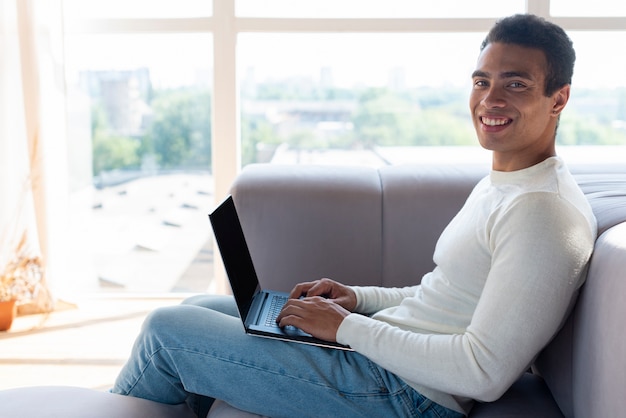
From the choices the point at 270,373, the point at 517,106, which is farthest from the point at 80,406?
the point at 517,106

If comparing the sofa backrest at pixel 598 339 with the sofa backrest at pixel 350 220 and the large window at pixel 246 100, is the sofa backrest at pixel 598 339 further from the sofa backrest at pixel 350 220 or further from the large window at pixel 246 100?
the large window at pixel 246 100

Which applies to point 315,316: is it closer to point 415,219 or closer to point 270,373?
point 270,373

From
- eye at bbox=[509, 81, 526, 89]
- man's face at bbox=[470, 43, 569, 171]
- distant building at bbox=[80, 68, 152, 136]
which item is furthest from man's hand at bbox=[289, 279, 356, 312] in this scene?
distant building at bbox=[80, 68, 152, 136]

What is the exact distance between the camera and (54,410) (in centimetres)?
151

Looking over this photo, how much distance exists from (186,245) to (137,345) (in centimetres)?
225

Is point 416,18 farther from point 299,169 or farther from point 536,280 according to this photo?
point 536,280

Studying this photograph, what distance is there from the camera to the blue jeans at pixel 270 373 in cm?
141

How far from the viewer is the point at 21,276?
11.0ft

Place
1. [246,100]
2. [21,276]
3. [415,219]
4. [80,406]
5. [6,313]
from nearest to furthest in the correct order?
[80,406]
[415,219]
[6,313]
[21,276]
[246,100]

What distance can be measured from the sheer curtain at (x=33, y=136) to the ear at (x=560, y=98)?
259cm

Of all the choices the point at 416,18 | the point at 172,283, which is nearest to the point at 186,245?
the point at 172,283

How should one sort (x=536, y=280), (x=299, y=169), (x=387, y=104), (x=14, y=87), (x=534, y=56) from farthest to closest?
(x=387, y=104), (x=14, y=87), (x=299, y=169), (x=534, y=56), (x=536, y=280)

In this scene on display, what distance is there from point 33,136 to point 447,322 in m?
2.56

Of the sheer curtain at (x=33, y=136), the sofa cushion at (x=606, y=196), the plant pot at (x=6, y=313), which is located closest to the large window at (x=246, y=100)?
the sheer curtain at (x=33, y=136)
